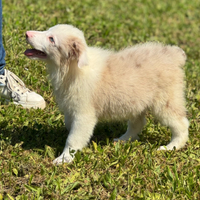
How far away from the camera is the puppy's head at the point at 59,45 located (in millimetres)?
3711

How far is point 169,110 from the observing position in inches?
165

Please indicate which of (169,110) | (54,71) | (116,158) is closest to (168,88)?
(169,110)

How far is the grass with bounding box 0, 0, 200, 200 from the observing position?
3676 millimetres

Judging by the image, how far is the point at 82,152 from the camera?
415cm

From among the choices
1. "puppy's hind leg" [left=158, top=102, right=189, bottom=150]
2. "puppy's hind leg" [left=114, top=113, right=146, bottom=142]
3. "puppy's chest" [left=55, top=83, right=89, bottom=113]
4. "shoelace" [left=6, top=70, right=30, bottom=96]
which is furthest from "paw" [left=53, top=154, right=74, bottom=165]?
"shoelace" [left=6, top=70, right=30, bottom=96]

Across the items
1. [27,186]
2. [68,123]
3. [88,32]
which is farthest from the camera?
[88,32]

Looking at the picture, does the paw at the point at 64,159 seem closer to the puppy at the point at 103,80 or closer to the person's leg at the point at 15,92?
the puppy at the point at 103,80

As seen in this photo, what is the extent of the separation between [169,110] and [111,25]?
3756 millimetres

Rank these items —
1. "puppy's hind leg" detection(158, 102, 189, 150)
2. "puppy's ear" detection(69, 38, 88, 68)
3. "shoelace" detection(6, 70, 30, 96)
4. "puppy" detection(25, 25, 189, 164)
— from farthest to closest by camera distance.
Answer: "shoelace" detection(6, 70, 30, 96) → "puppy's hind leg" detection(158, 102, 189, 150) → "puppy" detection(25, 25, 189, 164) → "puppy's ear" detection(69, 38, 88, 68)

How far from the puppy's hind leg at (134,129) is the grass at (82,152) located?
0.13m

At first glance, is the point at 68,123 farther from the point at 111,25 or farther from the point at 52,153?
the point at 111,25

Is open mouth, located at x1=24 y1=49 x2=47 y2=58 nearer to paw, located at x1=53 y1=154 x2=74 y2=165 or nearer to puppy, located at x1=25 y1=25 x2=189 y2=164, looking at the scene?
puppy, located at x1=25 y1=25 x2=189 y2=164

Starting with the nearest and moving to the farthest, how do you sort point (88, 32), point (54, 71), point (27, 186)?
point (27, 186) < point (54, 71) < point (88, 32)

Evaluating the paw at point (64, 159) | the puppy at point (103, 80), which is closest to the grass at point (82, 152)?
the paw at point (64, 159)
